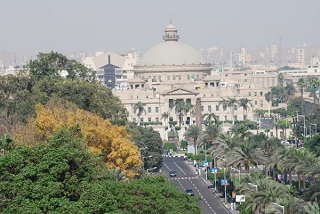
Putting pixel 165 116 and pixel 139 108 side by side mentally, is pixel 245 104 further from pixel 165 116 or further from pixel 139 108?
pixel 139 108

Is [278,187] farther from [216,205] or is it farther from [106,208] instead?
[106,208]

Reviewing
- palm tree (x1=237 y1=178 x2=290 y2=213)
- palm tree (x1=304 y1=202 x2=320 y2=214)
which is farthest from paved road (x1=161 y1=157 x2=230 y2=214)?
palm tree (x1=304 y1=202 x2=320 y2=214)

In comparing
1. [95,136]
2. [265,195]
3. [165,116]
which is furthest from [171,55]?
[265,195]

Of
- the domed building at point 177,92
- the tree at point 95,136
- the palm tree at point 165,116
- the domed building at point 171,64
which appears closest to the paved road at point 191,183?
the tree at point 95,136

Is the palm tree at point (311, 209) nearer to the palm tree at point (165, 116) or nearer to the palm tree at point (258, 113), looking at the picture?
the palm tree at point (165, 116)

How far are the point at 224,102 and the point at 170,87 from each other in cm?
1880

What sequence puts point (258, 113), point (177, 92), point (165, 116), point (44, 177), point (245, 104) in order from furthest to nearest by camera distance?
point (177, 92) < point (258, 113) < point (245, 104) < point (165, 116) < point (44, 177)

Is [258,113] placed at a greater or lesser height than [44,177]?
greater

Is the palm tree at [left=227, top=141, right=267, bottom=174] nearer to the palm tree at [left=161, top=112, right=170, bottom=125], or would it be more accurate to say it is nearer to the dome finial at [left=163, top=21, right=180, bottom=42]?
the palm tree at [left=161, top=112, right=170, bottom=125]

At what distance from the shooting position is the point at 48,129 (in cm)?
6212

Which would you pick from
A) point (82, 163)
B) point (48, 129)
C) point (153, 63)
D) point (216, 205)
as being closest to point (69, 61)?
point (216, 205)

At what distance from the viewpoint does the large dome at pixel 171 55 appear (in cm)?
18525

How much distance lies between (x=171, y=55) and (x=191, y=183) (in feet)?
329

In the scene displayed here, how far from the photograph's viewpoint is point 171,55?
18675 cm
